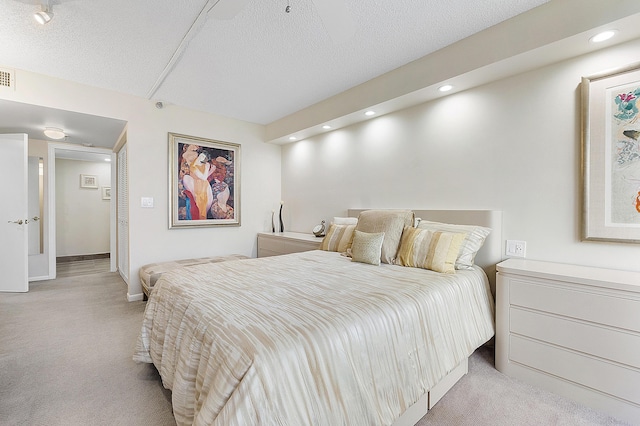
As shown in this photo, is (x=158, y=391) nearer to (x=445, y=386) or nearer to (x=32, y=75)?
(x=445, y=386)

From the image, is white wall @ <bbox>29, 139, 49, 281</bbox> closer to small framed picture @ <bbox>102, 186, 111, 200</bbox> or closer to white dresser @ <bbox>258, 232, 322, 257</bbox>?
small framed picture @ <bbox>102, 186, 111, 200</bbox>

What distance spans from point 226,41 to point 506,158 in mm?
2564

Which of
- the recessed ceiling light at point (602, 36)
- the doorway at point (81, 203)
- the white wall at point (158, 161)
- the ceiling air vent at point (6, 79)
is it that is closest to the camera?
the recessed ceiling light at point (602, 36)

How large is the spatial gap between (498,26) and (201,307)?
2.80m

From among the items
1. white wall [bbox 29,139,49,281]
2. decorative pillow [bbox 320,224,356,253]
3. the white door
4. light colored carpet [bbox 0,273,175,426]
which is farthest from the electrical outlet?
white wall [bbox 29,139,49,281]

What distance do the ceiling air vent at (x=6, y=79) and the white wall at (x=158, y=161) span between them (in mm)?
45

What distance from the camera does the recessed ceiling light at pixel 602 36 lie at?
1718 mm

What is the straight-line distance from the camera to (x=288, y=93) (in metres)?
3.34

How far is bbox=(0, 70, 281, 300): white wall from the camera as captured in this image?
3010 mm

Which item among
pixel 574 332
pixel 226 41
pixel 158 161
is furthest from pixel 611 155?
pixel 158 161

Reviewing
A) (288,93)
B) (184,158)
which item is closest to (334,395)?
(288,93)

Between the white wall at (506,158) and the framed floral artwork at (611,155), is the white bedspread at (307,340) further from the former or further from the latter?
the framed floral artwork at (611,155)

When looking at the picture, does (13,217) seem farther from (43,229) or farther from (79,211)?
(79,211)

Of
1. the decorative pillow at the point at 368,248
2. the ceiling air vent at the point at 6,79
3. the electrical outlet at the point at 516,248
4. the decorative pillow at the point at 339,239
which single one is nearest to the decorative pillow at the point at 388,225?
the decorative pillow at the point at 368,248
